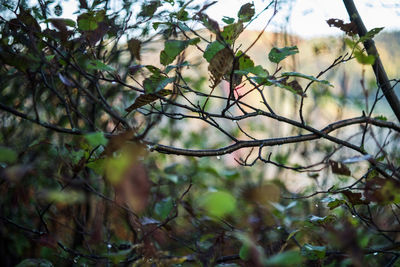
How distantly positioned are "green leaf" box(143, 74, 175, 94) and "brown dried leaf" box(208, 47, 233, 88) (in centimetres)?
10

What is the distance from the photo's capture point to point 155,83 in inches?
34.5

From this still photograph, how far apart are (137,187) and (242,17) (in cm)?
49

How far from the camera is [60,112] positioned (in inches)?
83.4

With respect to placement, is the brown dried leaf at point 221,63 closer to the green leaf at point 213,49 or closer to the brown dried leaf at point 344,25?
the green leaf at point 213,49

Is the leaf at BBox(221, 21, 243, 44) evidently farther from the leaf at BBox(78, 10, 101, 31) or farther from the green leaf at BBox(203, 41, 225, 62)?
the leaf at BBox(78, 10, 101, 31)

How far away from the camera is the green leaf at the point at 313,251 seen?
972mm

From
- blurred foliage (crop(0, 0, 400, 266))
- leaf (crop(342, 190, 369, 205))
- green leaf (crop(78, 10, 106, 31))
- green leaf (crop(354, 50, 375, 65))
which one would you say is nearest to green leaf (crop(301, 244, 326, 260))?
blurred foliage (crop(0, 0, 400, 266))

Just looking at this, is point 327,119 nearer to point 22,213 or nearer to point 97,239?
point 22,213

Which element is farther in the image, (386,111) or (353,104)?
(386,111)

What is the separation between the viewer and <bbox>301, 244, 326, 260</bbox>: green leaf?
972 millimetres

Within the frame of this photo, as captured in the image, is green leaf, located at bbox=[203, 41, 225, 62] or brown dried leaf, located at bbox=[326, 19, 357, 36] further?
brown dried leaf, located at bbox=[326, 19, 357, 36]

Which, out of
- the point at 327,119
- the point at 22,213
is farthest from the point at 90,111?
the point at 327,119

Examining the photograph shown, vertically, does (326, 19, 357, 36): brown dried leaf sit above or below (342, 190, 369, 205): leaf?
above

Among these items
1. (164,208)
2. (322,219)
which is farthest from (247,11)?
(164,208)
